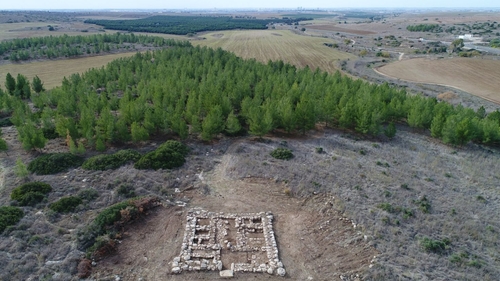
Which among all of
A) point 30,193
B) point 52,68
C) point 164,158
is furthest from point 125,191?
point 52,68

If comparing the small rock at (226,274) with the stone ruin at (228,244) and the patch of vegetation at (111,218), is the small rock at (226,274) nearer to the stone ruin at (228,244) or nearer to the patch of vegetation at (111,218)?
the stone ruin at (228,244)

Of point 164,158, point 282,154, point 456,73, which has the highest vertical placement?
point 456,73

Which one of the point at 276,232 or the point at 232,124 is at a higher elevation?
the point at 232,124

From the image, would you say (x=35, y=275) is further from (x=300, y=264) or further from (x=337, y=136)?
(x=337, y=136)

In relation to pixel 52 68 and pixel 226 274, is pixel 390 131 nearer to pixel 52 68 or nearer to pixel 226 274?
pixel 226 274

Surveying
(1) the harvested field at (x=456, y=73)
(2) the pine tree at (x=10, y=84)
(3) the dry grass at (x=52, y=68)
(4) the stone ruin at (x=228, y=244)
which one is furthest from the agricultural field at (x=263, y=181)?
(1) the harvested field at (x=456, y=73)

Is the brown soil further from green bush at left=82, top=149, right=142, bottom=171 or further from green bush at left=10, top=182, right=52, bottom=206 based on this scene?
green bush at left=10, top=182, right=52, bottom=206

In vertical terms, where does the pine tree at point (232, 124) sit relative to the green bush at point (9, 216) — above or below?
above

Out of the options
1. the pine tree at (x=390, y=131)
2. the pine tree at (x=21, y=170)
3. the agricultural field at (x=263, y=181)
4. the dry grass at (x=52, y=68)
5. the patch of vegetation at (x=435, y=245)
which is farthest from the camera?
the dry grass at (x=52, y=68)
